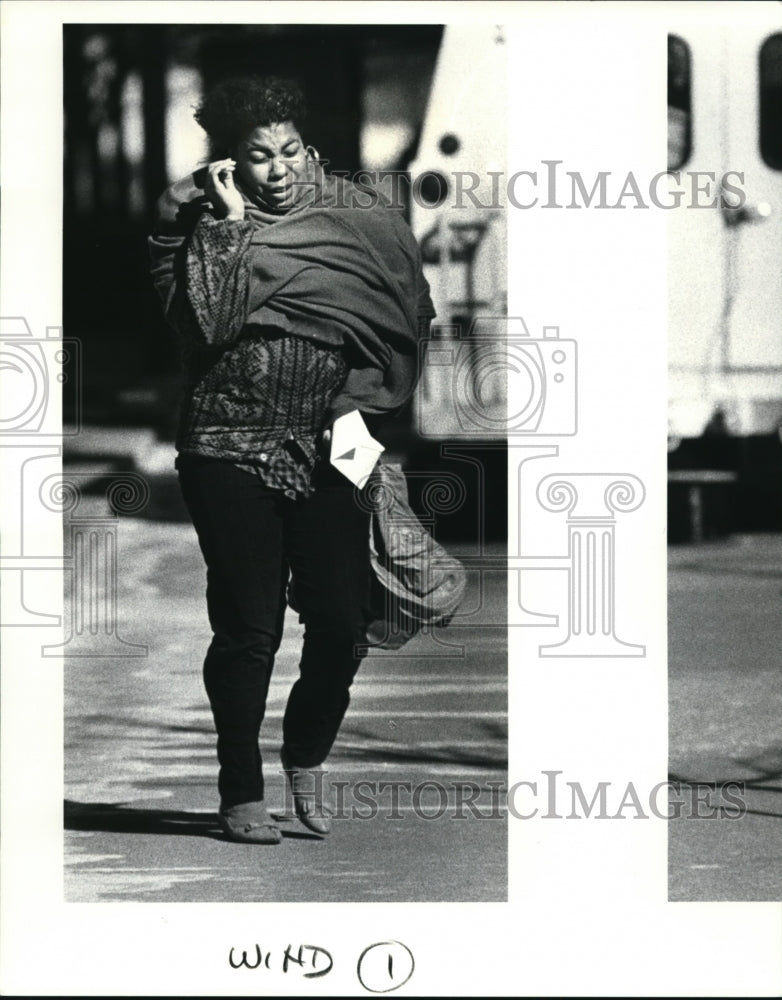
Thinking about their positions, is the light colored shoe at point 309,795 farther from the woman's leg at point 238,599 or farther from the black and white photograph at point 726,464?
the black and white photograph at point 726,464

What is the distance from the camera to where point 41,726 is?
21.9 feet

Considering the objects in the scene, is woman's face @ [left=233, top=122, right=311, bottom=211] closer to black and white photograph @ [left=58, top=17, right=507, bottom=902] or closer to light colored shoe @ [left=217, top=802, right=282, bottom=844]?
black and white photograph @ [left=58, top=17, right=507, bottom=902]

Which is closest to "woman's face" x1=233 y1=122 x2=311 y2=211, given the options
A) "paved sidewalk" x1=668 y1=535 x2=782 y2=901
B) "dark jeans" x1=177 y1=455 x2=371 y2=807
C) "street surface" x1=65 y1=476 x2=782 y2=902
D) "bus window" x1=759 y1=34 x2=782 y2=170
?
"dark jeans" x1=177 y1=455 x2=371 y2=807

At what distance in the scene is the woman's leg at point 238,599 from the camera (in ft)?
21.5

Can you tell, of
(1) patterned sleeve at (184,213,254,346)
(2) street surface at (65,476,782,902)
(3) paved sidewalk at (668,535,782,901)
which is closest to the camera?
(1) patterned sleeve at (184,213,254,346)

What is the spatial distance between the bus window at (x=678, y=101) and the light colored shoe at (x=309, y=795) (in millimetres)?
2303

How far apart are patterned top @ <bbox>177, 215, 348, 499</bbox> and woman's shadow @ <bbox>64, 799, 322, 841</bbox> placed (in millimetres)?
1106

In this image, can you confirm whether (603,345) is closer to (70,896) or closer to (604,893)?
(604,893)

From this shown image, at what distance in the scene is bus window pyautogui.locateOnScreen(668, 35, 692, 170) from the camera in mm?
6629

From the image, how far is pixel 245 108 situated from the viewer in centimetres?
657

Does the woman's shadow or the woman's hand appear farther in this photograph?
the woman's shadow

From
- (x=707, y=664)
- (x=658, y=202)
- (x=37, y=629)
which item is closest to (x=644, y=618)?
(x=707, y=664)

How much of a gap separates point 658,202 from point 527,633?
1.47 metres

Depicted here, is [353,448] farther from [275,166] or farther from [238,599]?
[275,166]
